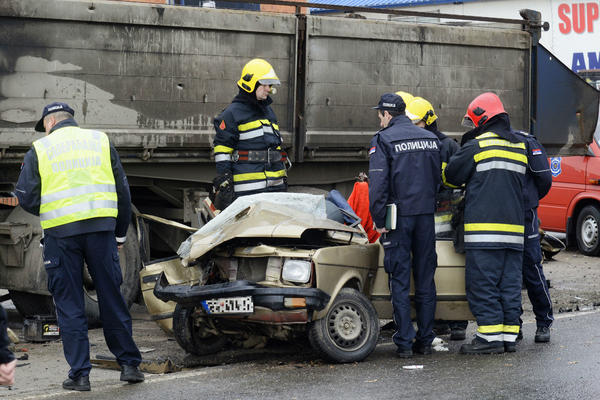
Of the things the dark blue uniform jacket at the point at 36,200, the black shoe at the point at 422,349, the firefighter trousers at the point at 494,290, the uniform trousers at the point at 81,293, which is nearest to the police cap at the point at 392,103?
the firefighter trousers at the point at 494,290

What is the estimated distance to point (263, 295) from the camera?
657 cm

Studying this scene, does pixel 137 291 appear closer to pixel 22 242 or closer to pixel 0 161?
pixel 22 242

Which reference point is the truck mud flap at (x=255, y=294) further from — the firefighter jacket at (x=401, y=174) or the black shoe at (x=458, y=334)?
the black shoe at (x=458, y=334)

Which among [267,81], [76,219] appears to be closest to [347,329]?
[76,219]

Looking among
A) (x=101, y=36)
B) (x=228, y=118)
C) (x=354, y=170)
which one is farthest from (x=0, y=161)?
(x=354, y=170)

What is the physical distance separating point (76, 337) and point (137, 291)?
8.47 ft

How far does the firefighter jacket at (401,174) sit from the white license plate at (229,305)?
3.94 feet

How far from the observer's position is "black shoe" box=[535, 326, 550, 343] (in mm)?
7672

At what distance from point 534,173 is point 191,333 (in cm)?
277

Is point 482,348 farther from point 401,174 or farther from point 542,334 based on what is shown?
point 401,174

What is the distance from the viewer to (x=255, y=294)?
21.5ft

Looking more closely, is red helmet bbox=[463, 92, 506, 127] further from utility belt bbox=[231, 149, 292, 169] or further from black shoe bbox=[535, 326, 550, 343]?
utility belt bbox=[231, 149, 292, 169]

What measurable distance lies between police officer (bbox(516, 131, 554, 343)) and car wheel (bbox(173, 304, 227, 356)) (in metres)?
2.37

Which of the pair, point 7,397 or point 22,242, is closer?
point 7,397
